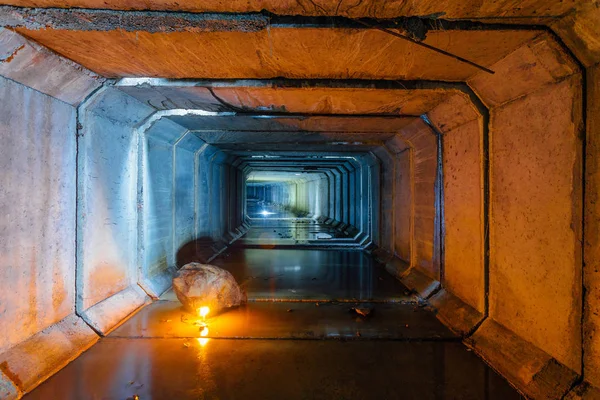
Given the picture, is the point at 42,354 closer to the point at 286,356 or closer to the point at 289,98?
the point at 286,356

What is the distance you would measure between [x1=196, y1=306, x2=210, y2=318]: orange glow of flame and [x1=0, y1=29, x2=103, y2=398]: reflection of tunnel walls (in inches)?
48.4

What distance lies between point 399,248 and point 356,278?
1480mm

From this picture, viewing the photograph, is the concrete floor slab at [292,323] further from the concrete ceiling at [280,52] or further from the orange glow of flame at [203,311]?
the concrete ceiling at [280,52]

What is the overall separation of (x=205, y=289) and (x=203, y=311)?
29cm

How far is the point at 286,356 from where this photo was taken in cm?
353

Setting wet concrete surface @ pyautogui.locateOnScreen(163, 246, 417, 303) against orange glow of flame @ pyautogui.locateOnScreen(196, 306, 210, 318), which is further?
wet concrete surface @ pyautogui.locateOnScreen(163, 246, 417, 303)

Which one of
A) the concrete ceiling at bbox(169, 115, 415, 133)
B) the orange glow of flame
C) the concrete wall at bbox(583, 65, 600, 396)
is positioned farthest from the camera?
the concrete ceiling at bbox(169, 115, 415, 133)

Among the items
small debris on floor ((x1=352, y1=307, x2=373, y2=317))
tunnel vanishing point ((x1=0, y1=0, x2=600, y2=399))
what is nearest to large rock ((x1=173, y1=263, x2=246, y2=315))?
tunnel vanishing point ((x1=0, y1=0, x2=600, y2=399))

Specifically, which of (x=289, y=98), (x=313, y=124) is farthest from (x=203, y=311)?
(x=313, y=124)

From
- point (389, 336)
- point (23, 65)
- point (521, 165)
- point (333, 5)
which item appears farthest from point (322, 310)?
point (23, 65)

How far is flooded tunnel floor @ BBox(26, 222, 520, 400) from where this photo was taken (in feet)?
9.62

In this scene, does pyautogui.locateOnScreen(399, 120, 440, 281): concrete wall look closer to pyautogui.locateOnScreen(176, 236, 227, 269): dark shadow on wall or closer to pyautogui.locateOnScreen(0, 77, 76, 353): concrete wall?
pyautogui.locateOnScreen(176, 236, 227, 269): dark shadow on wall

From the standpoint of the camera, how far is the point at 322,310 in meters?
4.91

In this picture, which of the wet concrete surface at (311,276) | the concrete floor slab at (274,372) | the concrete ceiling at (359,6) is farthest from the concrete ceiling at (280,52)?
the wet concrete surface at (311,276)
